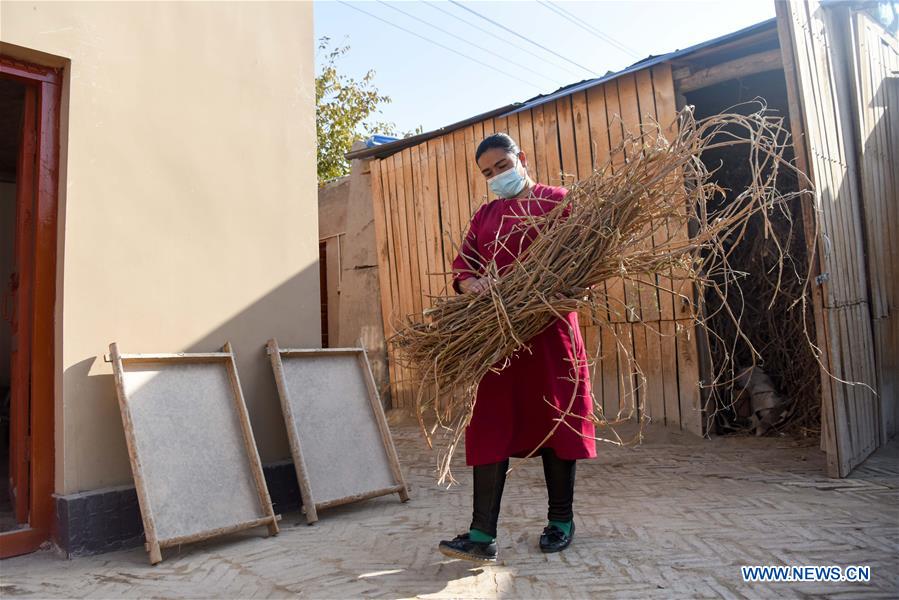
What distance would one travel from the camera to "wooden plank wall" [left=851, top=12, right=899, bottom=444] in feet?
16.0

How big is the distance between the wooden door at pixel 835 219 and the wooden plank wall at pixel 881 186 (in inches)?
5.3

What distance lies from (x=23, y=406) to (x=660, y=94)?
4.88 metres

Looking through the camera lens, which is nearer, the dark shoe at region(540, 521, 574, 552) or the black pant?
the black pant

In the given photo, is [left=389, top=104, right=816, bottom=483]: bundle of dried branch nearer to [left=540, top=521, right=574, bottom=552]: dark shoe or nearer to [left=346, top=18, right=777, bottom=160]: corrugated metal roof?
[left=540, top=521, right=574, bottom=552]: dark shoe

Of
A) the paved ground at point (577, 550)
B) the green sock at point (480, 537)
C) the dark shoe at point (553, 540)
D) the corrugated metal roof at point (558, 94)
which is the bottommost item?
the paved ground at point (577, 550)

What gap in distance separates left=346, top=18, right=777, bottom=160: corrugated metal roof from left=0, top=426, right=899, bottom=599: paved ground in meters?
3.11

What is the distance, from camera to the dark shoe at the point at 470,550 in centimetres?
262

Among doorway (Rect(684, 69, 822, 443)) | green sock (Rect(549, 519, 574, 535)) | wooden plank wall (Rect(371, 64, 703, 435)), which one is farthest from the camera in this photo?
doorway (Rect(684, 69, 822, 443))

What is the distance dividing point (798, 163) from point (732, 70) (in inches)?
58.9

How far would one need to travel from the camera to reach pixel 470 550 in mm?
2635

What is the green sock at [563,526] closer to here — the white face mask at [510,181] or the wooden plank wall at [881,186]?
the white face mask at [510,181]

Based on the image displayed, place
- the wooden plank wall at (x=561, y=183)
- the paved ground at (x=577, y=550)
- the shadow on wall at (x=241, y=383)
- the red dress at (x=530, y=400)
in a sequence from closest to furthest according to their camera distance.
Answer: the paved ground at (x=577, y=550) < the red dress at (x=530, y=400) < the shadow on wall at (x=241, y=383) < the wooden plank wall at (x=561, y=183)

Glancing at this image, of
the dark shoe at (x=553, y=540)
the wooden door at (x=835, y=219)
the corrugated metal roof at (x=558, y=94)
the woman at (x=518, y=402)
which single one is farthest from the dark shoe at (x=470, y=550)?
the corrugated metal roof at (x=558, y=94)

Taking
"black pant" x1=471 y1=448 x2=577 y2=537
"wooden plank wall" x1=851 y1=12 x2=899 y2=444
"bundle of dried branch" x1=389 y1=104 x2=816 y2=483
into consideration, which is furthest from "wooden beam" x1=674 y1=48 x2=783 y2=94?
"black pant" x1=471 y1=448 x2=577 y2=537
